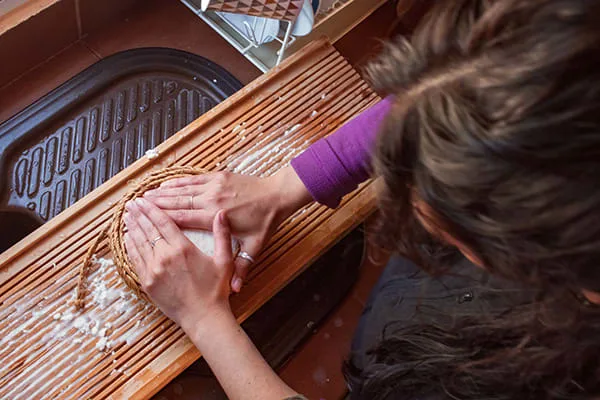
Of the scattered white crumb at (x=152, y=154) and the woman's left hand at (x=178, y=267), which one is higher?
the scattered white crumb at (x=152, y=154)

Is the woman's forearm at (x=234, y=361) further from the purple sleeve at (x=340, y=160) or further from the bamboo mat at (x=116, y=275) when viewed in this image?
the purple sleeve at (x=340, y=160)

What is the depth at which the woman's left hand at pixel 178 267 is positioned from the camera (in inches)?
26.0

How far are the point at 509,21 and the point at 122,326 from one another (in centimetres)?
62

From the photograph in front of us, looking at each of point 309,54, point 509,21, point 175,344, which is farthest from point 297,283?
point 509,21

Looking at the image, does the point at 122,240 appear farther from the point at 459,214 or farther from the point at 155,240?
the point at 459,214

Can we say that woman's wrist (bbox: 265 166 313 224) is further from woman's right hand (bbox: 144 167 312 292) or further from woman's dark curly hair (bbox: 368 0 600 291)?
woman's dark curly hair (bbox: 368 0 600 291)

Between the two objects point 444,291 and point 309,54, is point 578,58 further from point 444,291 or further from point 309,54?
point 309,54

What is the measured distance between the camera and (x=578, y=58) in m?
0.31

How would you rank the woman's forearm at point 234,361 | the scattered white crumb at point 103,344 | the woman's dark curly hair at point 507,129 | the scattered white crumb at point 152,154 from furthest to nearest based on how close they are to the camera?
the scattered white crumb at point 152,154 → the scattered white crumb at point 103,344 → the woman's forearm at point 234,361 → the woman's dark curly hair at point 507,129

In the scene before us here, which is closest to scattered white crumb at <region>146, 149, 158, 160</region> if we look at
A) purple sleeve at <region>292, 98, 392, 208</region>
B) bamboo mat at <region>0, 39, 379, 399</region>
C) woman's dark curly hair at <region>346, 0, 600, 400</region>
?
bamboo mat at <region>0, 39, 379, 399</region>

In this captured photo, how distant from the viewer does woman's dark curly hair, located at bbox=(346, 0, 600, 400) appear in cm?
32

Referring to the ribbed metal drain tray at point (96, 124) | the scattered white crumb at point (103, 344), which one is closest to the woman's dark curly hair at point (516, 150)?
the scattered white crumb at point (103, 344)

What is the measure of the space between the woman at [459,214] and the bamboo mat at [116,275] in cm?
8

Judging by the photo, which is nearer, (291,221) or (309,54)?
(291,221)
